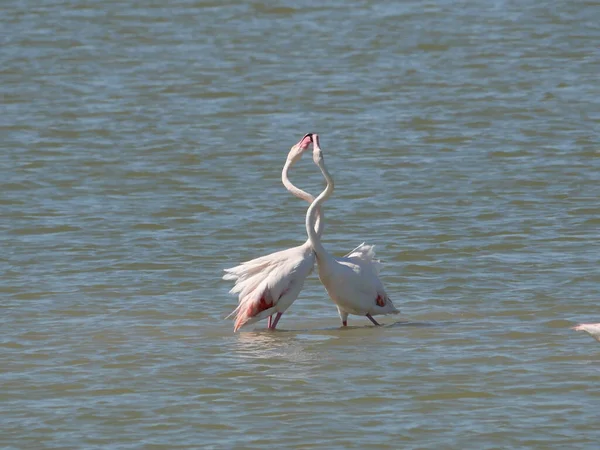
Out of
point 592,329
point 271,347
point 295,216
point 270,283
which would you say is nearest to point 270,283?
point 270,283

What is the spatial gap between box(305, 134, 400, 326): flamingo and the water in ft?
0.56

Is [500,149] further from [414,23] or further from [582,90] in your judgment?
[414,23]

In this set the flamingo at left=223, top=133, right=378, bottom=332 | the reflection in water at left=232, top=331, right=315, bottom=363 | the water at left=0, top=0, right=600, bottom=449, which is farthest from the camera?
the flamingo at left=223, top=133, right=378, bottom=332

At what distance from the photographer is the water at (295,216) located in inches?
342

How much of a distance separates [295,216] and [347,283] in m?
3.91

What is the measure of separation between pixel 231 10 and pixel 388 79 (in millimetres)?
5605

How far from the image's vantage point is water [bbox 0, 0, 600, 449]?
870 cm

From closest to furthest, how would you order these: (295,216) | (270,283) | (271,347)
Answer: (271,347) < (270,283) < (295,216)

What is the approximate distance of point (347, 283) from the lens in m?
10.6

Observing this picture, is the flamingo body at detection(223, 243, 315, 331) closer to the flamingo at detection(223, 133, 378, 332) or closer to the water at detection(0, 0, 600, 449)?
the flamingo at detection(223, 133, 378, 332)

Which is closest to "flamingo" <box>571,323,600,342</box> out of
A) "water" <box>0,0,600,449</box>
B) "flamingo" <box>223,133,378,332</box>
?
"water" <box>0,0,600,449</box>

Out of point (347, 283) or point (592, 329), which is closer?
point (592, 329)

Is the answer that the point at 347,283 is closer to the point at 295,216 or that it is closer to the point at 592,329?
the point at 592,329

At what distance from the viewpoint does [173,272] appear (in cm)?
1255
